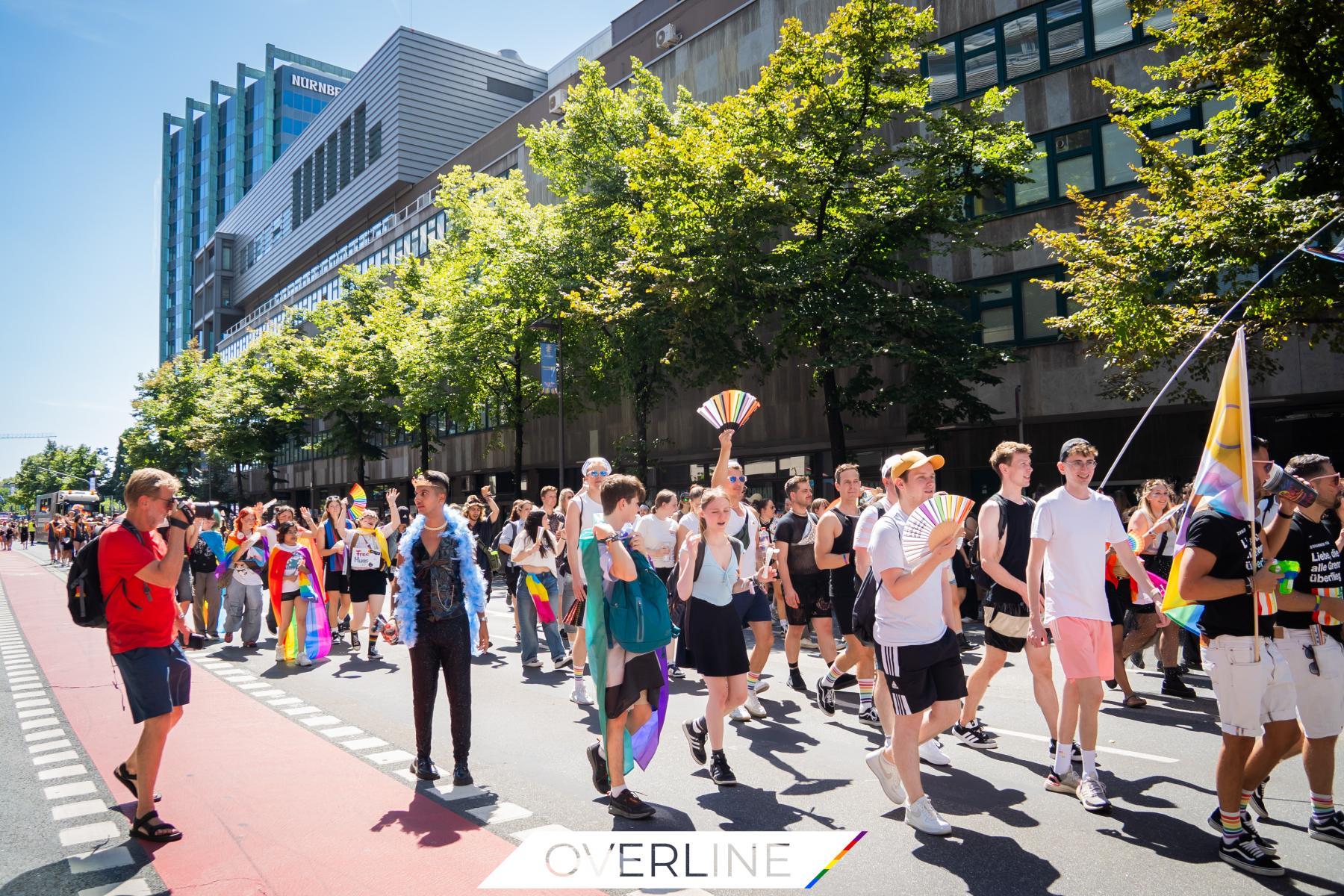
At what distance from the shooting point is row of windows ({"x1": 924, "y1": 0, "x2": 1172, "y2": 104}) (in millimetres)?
19891

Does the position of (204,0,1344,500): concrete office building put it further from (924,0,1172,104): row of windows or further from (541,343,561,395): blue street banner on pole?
(541,343,561,395): blue street banner on pole

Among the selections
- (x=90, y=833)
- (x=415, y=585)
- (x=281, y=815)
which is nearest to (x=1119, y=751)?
(x=415, y=585)

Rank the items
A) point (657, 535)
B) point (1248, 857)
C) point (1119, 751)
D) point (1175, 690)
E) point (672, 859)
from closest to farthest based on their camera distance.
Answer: point (1248, 857) < point (672, 859) < point (1119, 751) < point (657, 535) < point (1175, 690)

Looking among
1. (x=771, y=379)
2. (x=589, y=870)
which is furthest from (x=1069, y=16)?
(x=589, y=870)

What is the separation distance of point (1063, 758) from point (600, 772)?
2.78 m

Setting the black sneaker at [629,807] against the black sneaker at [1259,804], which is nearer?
the black sneaker at [1259,804]

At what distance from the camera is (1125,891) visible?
419 cm

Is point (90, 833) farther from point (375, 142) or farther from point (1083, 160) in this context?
point (375, 142)

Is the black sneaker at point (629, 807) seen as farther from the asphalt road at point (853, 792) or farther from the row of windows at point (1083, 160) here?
the row of windows at point (1083, 160)

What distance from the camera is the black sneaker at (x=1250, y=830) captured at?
4.41m

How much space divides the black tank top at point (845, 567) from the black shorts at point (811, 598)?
29cm

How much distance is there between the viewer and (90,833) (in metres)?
5.26

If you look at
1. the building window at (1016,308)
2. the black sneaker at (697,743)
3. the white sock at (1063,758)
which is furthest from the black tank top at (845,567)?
the building window at (1016,308)

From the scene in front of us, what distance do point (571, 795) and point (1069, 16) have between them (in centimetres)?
2086
